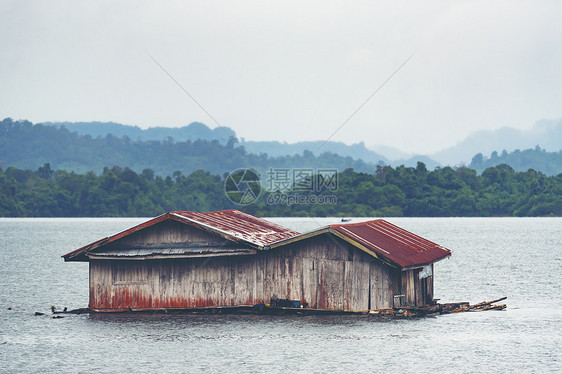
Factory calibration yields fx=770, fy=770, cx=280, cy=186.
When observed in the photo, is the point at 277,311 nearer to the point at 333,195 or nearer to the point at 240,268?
the point at 240,268

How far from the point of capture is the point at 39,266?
72.5 meters

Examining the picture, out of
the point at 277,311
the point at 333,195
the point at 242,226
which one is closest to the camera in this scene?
the point at 277,311

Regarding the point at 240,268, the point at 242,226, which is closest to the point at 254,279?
the point at 240,268

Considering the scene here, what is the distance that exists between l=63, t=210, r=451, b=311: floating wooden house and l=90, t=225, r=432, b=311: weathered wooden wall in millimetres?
40

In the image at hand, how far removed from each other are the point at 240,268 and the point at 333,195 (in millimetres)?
124279

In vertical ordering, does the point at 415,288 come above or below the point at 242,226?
below

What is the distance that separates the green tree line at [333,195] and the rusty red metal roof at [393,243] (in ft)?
370

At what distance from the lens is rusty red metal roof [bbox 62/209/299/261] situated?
31844mm

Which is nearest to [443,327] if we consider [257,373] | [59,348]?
[257,373]

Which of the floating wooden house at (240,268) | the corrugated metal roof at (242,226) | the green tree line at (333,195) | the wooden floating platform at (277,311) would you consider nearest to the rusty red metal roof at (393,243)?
the floating wooden house at (240,268)

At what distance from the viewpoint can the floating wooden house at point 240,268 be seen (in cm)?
3083

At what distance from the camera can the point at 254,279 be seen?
Answer: 31984 millimetres

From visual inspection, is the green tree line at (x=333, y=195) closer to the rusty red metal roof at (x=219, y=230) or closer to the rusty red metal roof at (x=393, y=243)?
the rusty red metal roof at (x=393, y=243)

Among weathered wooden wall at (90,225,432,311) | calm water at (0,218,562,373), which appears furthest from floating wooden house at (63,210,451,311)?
calm water at (0,218,562,373)
